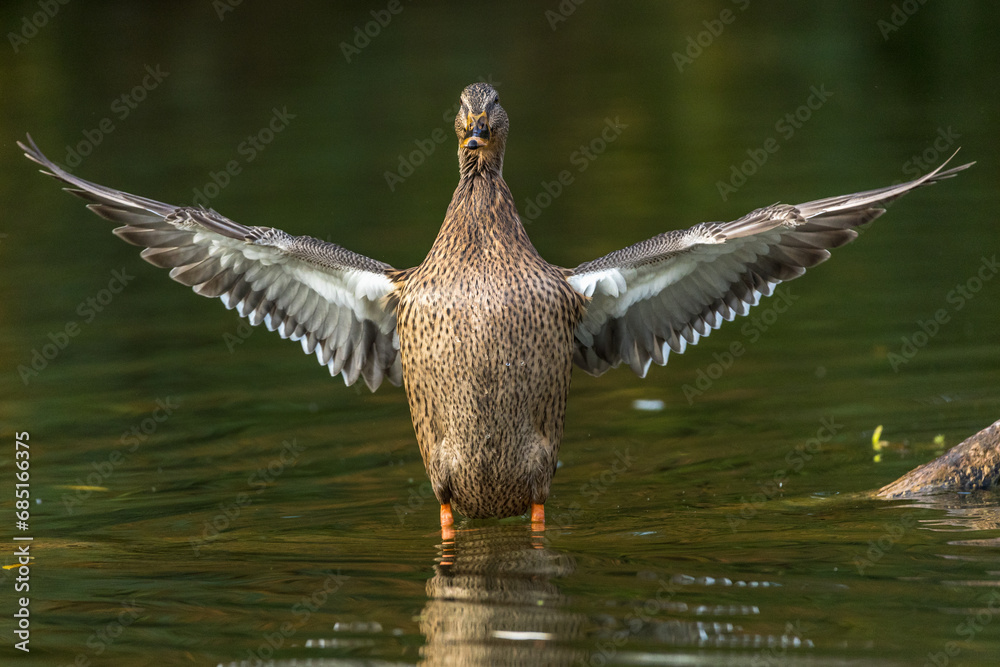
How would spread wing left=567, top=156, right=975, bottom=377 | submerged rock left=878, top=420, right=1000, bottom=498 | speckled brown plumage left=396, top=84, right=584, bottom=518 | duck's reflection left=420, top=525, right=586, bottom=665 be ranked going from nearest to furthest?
duck's reflection left=420, top=525, right=586, bottom=665
spread wing left=567, top=156, right=975, bottom=377
speckled brown plumage left=396, top=84, right=584, bottom=518
submerged rock left=878, top=420, right=1000, bottom=498

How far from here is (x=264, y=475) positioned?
29.6 ft

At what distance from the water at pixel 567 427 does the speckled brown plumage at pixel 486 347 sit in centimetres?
40

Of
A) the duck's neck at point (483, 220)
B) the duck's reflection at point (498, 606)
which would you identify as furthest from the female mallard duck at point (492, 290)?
the duck's reflection at point (498, 606)

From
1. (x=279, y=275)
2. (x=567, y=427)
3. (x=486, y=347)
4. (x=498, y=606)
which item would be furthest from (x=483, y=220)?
(x=567, y=427)

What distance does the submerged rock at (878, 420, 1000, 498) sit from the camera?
7633 millimetres

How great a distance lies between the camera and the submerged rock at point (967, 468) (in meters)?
7.63

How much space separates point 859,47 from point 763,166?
8.52 meters

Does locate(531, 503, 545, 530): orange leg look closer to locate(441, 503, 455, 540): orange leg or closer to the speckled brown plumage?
the speckled brown plumage

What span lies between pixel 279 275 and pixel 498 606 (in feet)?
9.47

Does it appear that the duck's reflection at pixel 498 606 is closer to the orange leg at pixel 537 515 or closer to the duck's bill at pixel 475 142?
the orange leg at pixel 537 515

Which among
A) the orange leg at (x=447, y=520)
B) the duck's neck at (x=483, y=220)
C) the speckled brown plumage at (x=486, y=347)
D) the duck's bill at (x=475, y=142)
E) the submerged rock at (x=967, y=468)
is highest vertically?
the duck's bill at (x=475, y=142)

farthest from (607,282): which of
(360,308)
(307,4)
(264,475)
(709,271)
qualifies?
(307,4)

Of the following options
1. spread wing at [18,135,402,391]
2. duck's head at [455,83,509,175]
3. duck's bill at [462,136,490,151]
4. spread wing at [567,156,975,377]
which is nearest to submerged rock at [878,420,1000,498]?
spread wing at [567,156,975,377]

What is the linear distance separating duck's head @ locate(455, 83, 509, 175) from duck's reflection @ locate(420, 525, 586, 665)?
2110 millimetres
